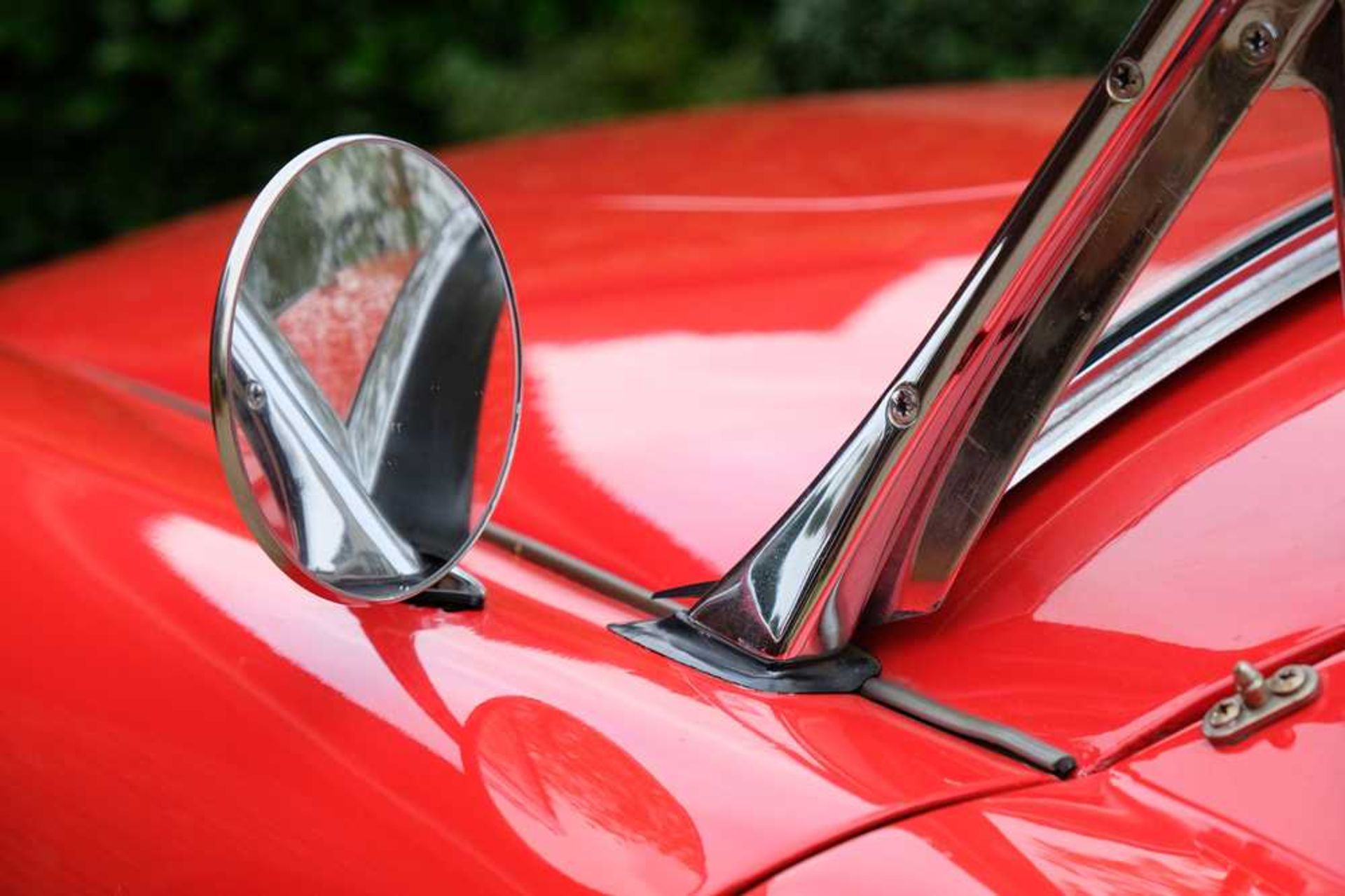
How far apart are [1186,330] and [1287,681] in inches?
15.2

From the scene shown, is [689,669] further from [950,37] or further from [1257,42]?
[950,37]

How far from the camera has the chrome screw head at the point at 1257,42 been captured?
1.09m

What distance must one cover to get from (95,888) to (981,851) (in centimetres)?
75

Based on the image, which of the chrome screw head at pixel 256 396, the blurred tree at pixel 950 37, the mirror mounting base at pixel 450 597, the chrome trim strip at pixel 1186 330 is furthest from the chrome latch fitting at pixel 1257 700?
the blurred tree at pixel 950 37

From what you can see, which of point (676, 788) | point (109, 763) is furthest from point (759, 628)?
point (109, 763)

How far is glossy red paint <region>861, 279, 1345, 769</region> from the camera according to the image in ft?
3.76

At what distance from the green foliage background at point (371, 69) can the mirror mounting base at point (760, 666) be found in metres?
4.72

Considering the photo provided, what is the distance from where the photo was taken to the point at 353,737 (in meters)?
1.27

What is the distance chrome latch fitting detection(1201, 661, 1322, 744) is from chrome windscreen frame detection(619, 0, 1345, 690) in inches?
9.1

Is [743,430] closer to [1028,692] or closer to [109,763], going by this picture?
[1028,692]

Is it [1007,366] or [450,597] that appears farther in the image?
[450,597]

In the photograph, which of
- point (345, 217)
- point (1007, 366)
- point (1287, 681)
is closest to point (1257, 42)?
point (1007, 366)

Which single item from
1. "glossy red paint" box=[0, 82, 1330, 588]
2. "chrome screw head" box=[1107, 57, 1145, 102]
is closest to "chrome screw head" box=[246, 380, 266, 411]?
"glossy red paint" box=[0, 82, 1330, 588]

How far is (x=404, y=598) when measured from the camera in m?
1.34
